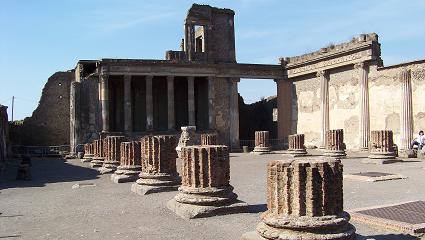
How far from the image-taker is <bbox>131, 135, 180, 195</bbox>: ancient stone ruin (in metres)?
10.8

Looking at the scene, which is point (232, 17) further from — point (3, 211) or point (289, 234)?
point (289, 234)

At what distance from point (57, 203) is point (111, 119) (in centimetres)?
2251

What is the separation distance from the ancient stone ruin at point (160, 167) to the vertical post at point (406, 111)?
1408 centimetres

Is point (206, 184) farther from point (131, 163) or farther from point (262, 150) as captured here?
point (262, 150)

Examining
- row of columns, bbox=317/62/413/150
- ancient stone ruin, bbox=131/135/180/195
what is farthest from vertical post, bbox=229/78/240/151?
ancient stone ruin, bbox=131/135/180/195

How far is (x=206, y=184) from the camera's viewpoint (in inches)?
321

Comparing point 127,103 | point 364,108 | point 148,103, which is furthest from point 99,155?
point 364,108

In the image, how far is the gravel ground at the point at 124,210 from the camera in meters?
6.62

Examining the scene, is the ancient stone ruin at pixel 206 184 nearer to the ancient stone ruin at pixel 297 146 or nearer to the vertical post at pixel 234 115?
the ancient stone ruin at pixel 297 146

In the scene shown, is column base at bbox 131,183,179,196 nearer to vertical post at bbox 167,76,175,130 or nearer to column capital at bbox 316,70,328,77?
vertical post at bbox 167,76,175,130

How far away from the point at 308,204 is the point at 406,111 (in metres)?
17.9

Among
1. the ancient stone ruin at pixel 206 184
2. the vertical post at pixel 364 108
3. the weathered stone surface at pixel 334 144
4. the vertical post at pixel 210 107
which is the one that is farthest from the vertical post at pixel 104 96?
the ancient stone ruin at pixel 206 184

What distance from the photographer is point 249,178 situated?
13.3 m

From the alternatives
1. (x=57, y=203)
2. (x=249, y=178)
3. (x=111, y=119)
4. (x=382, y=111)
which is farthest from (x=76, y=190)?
(x=111, y=119)
